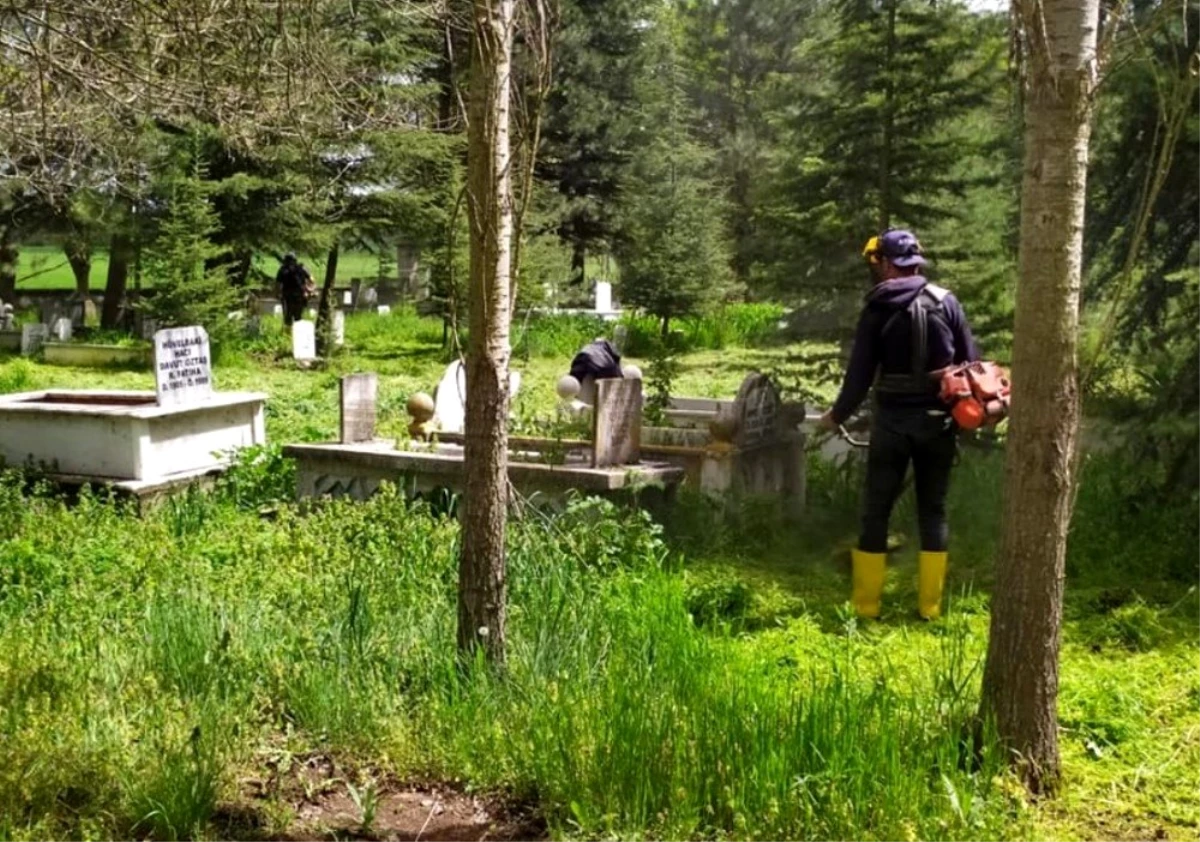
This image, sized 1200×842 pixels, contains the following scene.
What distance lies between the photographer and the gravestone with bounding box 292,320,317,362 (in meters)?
20.4

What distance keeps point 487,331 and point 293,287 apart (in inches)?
819

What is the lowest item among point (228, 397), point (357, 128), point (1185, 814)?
point (1185, 814)

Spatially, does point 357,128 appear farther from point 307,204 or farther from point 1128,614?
point 307,204

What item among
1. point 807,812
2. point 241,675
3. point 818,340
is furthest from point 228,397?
point 807,812

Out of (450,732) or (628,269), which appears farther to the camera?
(628,269)

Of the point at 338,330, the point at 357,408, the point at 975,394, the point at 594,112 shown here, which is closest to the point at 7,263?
the point at 338,330

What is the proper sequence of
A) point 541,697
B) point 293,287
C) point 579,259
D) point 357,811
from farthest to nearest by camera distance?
point 579,259
point 293,287
point 541,697
point 357,811

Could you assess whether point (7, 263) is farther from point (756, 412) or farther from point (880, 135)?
point (756, 412)

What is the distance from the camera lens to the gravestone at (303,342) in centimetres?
2036

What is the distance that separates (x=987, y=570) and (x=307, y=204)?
16137 mm

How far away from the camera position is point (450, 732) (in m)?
3.84

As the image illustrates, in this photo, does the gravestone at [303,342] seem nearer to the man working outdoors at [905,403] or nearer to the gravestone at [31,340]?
the gravestone at [31,340]

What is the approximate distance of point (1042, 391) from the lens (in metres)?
3.44

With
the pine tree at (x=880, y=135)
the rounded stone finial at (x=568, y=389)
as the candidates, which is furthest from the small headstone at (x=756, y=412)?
the rounded stone finial at (x=568, y=389)
